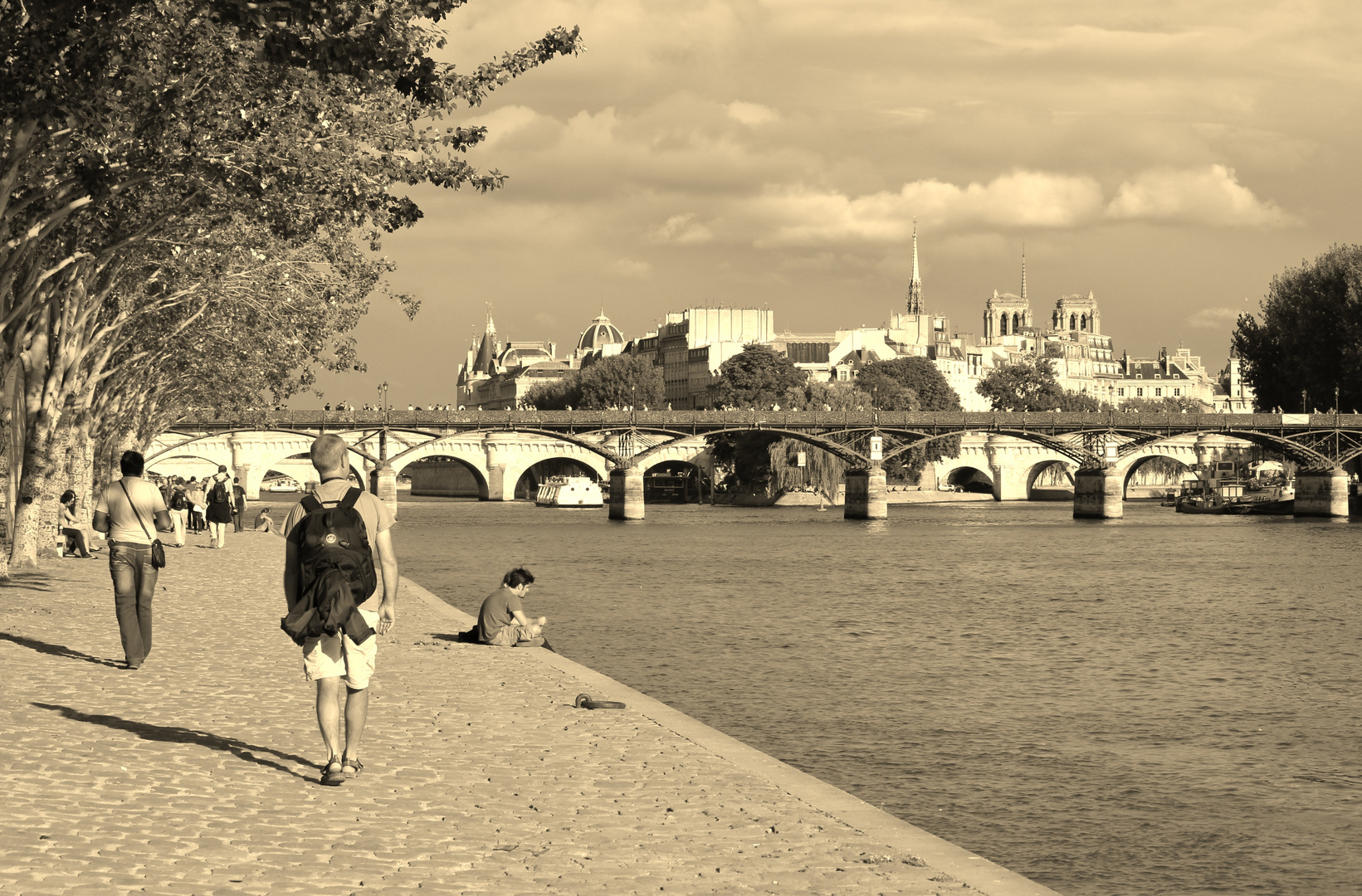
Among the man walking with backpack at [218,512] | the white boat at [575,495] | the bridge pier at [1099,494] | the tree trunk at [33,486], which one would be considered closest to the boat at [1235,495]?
the bridge pier at [1099,494]

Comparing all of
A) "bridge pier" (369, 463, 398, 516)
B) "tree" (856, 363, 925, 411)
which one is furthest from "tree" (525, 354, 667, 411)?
"bridge pier" (369, 463, 398, 516)

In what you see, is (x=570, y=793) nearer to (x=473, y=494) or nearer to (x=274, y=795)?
(x=274, y=795)

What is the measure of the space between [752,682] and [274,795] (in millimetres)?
12275

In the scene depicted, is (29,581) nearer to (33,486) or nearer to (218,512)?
(33,486)

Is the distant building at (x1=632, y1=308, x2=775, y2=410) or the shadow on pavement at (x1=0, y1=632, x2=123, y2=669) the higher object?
the distant building at (x1=632, y1=308, x2=775, y2=410)

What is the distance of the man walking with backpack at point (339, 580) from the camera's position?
389 inches

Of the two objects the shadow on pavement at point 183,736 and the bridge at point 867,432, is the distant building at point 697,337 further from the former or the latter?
the shadow on pavement at point 183,736

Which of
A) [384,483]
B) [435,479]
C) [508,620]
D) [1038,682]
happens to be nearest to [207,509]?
[508,620]

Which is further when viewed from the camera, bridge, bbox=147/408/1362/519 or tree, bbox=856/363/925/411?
tree, bbox=856/363/925/411

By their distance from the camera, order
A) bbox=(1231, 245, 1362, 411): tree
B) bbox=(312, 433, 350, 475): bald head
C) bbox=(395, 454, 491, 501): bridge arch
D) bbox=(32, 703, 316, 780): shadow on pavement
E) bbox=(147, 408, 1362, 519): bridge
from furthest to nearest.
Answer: bbox=(395, 454, 491, 501): bridge arch
bbox=(147, 408, 1362, 519): bridge
bbox=(1231, 245, 1362, 411): tree
bbox=(32, 703, 316, 780): shadow on pavement
bbox=(312, 433, 350, 475): bald head

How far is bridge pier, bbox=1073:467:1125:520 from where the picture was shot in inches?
3905

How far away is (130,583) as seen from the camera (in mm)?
15344

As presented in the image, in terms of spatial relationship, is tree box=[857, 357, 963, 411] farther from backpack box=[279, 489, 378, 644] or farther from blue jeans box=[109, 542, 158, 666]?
backpack box=[279, 489, 378, 644]

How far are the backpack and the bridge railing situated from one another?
90.3 m
